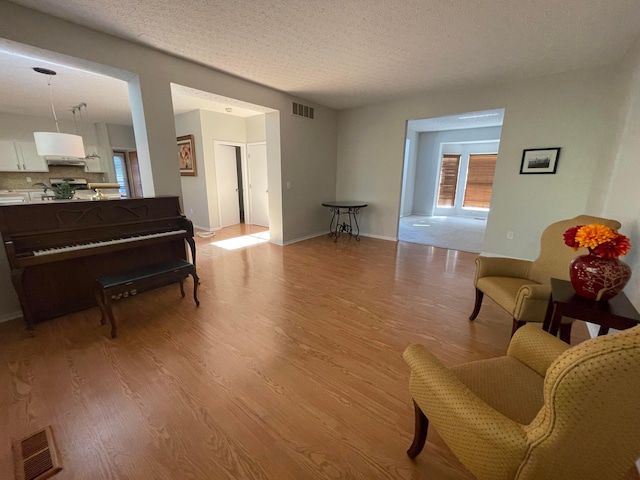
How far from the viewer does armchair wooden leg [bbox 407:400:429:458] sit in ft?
3.80

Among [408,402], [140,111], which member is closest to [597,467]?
[408,402]

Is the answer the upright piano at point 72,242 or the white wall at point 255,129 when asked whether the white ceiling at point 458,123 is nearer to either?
the white wall at point 255,129

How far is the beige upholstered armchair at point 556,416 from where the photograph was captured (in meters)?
0.60

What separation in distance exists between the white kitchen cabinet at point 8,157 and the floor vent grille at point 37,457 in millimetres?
6734

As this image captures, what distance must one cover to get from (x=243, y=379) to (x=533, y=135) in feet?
14.9

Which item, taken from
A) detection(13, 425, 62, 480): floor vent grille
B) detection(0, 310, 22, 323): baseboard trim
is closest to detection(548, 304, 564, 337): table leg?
detection(13, 425, 62, 480): floor vent grille

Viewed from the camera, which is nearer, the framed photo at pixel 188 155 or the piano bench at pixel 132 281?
the piano bench at pixel 132 281

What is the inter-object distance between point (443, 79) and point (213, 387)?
14.3 ft

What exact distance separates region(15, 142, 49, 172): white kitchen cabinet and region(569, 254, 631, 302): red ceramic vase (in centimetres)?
865

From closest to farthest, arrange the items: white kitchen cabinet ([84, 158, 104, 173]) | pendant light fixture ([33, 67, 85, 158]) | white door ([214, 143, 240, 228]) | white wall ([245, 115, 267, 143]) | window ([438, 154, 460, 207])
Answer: pendant light fixture ([33, 67, 85, 158]), white wall ([245, 115, 267, 143]), white door ([214, 143, 240, 228]), white kitchen cabinet ([84, 158, 104, 173]), window ([438, 154, 460, 207])

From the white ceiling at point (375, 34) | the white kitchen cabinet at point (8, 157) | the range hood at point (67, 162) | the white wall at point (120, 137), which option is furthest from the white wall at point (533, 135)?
the white kitchen cabinet at point (8, 157)

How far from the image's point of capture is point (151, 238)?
8.64 feet

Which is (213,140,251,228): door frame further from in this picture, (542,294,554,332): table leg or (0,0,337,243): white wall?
(542,294,554,332): table leg

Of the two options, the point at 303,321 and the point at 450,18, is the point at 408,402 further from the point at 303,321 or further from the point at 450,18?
the point at 450,18
